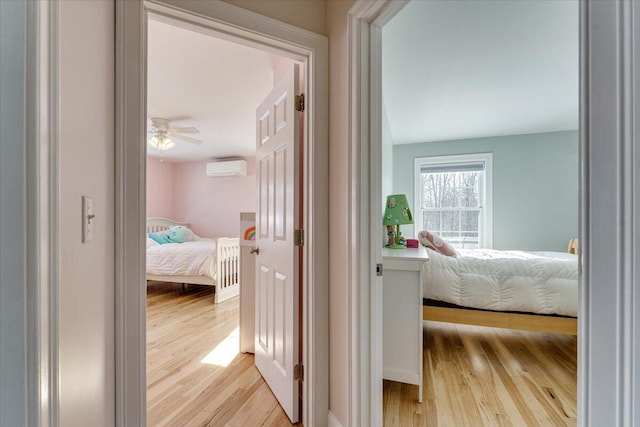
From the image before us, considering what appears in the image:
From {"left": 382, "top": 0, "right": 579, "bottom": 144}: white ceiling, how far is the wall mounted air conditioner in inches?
125

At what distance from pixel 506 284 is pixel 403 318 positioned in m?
1.17

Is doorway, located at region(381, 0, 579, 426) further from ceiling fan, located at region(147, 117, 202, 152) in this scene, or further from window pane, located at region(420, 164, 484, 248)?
ceiling fan, located at region(147, 117, 202, 152)

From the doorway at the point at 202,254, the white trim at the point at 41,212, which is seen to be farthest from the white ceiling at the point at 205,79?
the white trim at the point at 41,212

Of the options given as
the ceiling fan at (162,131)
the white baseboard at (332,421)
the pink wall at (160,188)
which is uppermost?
the ceiling fan at (162,131)

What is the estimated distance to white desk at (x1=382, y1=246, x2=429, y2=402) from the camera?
179cm

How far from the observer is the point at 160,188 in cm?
614

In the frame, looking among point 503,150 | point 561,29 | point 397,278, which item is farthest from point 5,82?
point 503,150

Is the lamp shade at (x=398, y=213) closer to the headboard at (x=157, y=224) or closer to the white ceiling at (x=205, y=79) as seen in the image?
the white ceiling at (x=205, y=79)

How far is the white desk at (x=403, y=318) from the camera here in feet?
5.87

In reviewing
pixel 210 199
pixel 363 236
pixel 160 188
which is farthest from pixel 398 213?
pixel 160 188

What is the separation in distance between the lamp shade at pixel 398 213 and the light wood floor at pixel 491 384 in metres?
1.15

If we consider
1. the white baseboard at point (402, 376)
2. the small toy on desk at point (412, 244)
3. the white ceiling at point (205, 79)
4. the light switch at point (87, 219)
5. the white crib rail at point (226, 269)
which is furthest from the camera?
the white crib rail at point (226, 269)

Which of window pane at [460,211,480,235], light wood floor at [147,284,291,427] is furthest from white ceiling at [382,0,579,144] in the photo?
light wood floor at [147,284,291,427]

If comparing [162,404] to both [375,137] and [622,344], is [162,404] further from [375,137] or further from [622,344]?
[622,344]
